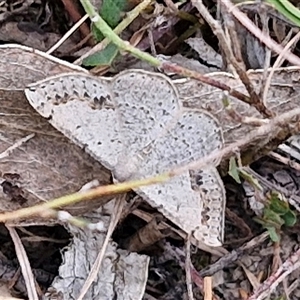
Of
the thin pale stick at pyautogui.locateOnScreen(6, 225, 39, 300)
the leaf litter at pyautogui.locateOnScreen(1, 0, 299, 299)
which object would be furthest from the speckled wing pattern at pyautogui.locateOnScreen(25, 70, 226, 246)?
the thin pale stick at pyautogui.locateOnScreen(6, 225, 39, 300)

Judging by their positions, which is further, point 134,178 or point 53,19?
point 53,19

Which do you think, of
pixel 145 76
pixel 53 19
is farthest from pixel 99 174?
pixel 53 19

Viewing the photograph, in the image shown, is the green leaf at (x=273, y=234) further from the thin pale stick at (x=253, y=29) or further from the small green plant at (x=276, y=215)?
the thin pale stick at (x=253, y=29)

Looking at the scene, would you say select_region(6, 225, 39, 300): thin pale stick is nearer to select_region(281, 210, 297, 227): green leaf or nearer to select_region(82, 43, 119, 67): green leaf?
select_region(82, 43, 119, 67): green leaf

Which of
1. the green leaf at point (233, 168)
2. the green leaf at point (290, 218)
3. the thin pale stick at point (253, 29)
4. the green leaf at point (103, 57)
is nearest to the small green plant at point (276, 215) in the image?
the green leaf at point (290, 218)

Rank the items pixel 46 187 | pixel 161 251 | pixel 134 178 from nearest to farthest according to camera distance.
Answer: pixel 134 178, pixel 46 187, pixel 161 251

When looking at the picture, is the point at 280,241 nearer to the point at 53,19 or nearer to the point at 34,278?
the point at 34,278

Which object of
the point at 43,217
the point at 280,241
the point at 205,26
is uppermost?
the point at 205,26
